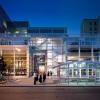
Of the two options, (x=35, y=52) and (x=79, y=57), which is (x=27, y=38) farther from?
(x=79, y=57)

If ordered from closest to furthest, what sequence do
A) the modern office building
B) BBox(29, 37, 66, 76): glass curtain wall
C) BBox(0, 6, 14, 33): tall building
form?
the modern office building
BBox(29, 37, 66, 76): glass curtain wall
BBox(0, 6, 14, 33): tall building

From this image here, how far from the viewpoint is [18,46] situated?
62.2 m

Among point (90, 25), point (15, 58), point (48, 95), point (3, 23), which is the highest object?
point (90, 25)

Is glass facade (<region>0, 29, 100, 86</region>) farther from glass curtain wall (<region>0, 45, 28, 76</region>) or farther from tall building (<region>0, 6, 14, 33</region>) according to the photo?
tall building (<region>0, 6, 14, 33</region>)

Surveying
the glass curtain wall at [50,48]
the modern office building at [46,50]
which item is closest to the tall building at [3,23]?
the modern office building at [46,50]

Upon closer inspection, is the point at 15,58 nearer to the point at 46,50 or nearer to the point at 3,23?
the point at 46,50

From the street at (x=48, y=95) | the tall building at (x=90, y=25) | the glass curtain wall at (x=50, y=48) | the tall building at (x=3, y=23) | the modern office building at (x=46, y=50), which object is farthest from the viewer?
the tall building at (x=90, y=25)

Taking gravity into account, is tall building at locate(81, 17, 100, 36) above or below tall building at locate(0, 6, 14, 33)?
above

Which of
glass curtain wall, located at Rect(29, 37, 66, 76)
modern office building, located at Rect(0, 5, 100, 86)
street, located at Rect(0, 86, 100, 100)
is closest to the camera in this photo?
street, located at Rect(0, 86, 100, 100)

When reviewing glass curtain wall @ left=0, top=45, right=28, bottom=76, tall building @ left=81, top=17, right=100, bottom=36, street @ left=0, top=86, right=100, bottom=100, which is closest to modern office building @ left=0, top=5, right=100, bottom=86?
glass curtain wall @ left=0, top=45, right=28, bottom=76

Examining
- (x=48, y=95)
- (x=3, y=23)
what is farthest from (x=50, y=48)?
(x=48, y=95)

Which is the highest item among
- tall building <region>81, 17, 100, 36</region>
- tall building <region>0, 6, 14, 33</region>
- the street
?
tall building <region>81, 17, 100, 36</region>

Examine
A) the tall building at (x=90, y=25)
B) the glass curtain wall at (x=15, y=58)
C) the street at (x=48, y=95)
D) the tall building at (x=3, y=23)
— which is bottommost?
the street at (x=48, y=95)

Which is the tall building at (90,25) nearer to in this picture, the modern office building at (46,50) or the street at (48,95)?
the modern office building at (46,50)
